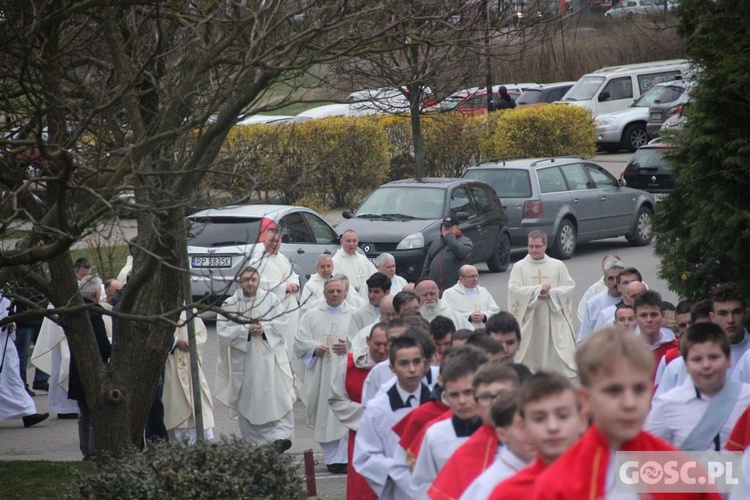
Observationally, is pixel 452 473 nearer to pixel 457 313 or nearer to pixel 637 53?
pixel 457 313

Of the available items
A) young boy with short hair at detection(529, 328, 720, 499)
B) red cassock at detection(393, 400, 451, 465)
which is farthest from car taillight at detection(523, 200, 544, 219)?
young boy with short hair at detection(529, 328, 720, 499)

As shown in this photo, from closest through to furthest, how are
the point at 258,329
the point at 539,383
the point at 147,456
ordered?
the point at 539,383 < the point at 147,456 < the point at 258,329

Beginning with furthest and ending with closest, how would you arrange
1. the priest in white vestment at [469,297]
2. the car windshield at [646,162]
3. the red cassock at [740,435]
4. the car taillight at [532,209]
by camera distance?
the car windshield at [646,162] → the car taillight at [532,209] → the priest in white vestment at [469,297] → the red cassock at [740,435]

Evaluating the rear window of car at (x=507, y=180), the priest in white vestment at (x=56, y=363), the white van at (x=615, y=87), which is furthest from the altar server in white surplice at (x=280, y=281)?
the white van at (x=615, y=87)

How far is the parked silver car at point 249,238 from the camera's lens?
15.9 m

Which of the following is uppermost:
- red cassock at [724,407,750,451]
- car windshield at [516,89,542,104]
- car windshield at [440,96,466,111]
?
car windshield at [516,89,542,104]

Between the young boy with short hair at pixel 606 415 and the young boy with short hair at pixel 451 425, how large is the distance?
75.3 inches

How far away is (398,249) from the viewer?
57.9 ft

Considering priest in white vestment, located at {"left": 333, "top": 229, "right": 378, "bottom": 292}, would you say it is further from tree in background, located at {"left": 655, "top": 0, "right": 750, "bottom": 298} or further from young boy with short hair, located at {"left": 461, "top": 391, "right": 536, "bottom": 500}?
young boy with short hair, located at {"left": 461, "top": 391, "right": 536, "bottom": 500}

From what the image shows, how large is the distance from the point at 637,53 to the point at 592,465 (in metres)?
38.8

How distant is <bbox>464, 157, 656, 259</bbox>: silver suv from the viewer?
68.5ft

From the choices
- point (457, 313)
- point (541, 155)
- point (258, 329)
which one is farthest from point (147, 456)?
point (541, 155)

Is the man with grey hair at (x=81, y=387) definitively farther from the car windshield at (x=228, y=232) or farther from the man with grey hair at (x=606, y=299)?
the car windshield at (x=228, y=232)

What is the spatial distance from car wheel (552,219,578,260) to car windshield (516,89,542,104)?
16789 millimetres
